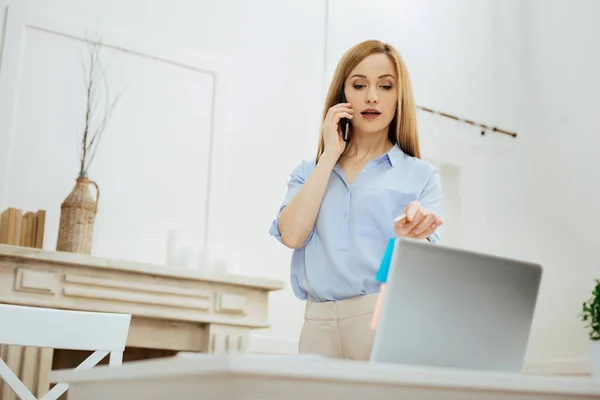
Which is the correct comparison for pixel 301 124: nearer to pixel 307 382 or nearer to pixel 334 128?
pixel 334 128

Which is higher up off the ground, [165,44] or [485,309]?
[165,44]

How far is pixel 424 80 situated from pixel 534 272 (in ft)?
12.2

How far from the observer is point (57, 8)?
3.27m

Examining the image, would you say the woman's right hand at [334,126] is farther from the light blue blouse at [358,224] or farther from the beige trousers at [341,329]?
the beige trousers at [341,329]

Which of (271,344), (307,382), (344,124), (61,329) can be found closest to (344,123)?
(344,124)

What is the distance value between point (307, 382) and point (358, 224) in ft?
2.78

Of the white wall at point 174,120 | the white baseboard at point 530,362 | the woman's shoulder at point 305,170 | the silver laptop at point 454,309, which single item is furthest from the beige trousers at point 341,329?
the white baseboard at point 530,362

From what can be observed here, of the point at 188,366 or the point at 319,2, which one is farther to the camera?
the point at 319,2

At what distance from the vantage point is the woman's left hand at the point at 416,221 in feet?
3.81

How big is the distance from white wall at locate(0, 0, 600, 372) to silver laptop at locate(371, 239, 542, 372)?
99.5 inches

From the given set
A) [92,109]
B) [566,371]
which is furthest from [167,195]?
[566,371]

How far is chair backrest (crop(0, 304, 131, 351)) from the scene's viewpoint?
139cm

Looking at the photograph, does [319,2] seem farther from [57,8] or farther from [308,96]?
[57,8]

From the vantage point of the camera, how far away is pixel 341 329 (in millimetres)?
1404
